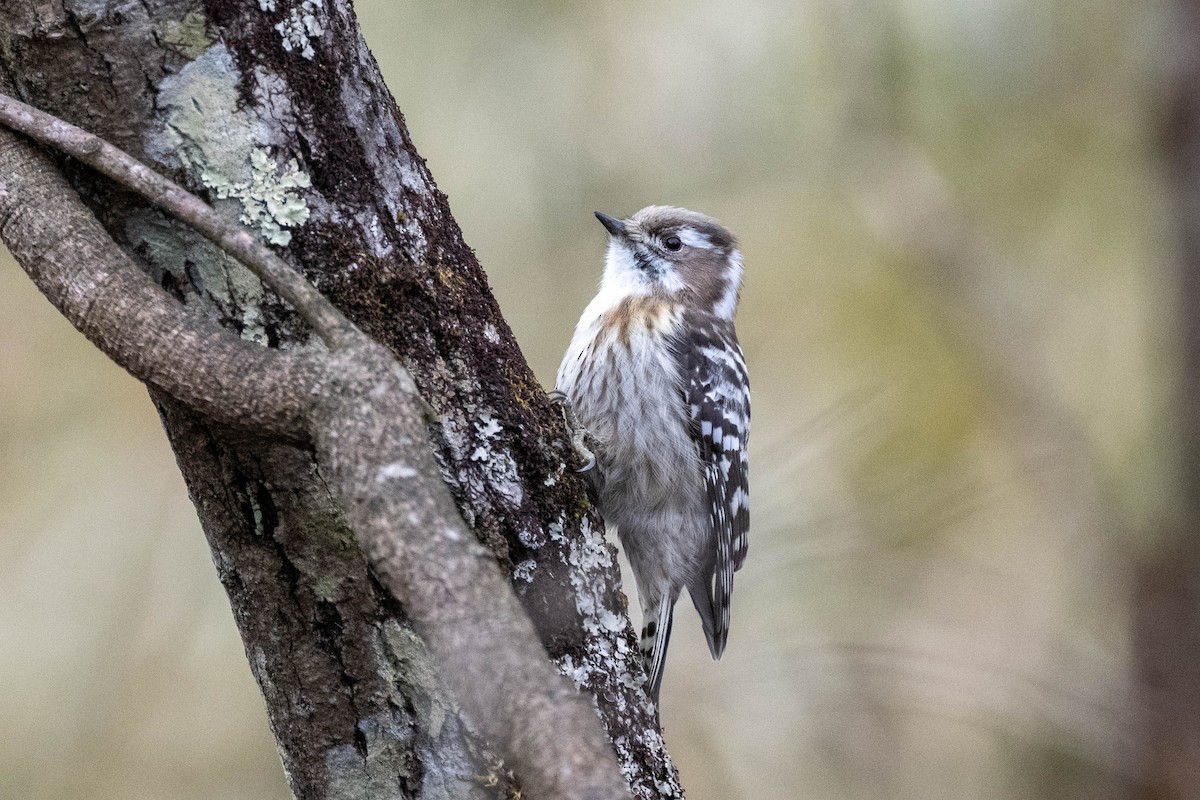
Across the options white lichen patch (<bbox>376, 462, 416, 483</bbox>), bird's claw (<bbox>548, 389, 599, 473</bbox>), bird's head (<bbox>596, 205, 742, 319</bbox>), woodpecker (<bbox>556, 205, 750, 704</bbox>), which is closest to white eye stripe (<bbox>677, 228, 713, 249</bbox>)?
bird's head (<bbox>596, 205, 742, 319</bbox>)

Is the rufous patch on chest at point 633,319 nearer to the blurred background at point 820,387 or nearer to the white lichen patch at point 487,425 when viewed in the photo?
the blurred background at point 820,387

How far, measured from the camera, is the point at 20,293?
16.0 feet

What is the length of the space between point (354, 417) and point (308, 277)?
43 centimetres

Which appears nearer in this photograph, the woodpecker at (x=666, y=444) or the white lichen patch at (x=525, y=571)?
the white lichen patch at (x=525, y=571)

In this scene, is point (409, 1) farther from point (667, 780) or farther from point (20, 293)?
point (667, 780)

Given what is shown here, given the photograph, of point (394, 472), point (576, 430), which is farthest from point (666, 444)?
point (394, 472)

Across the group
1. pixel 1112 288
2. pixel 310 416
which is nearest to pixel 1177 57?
pixel 1112 288

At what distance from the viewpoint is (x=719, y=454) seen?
3482 mm

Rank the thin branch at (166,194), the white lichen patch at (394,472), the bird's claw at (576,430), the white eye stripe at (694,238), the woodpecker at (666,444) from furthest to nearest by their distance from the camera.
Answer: the white eye stripe at (694,238), the woodpecker at (666,444), the bird's claw at (576,430), the thin branch at (166,194), the white lichen patch at (394,472)

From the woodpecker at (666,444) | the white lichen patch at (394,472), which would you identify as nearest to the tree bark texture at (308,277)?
the white lichen patch at (394,472)

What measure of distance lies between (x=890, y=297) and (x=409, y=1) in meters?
2.59

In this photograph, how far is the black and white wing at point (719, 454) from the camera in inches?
136

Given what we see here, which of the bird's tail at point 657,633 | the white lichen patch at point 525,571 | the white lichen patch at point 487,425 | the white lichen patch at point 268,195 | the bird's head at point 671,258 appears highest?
the bird's head at point 671,258

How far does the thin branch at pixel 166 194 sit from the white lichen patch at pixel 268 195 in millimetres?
51
